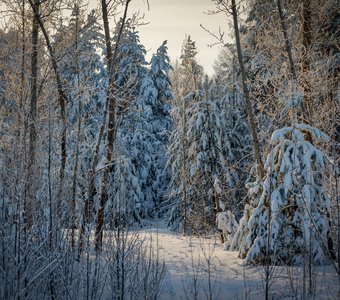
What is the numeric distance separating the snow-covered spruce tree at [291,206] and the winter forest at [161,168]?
3 cm

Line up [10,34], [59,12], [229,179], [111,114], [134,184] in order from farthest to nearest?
[134,184], [229,179], [10,34], [59,12], [111,114]

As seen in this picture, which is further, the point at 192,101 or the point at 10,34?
the point at 192,101

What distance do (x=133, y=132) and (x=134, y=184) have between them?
11.4ft

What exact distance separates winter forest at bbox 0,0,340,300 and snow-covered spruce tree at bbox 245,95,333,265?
0.10ft

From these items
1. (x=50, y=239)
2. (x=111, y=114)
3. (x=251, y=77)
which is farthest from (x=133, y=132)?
(x=50, y=239)

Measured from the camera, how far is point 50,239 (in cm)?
448

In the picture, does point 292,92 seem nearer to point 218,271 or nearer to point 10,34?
point 218,271

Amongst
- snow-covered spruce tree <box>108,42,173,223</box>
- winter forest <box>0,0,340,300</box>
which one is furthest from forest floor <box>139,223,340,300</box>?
snow-covered spruce tree <box>108,42,173,223</box>

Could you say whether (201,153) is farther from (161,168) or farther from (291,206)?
(161,168)

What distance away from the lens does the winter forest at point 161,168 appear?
445 centimetres

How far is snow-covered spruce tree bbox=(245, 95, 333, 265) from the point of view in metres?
6.83

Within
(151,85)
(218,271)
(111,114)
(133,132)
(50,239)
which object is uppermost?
(151,85)

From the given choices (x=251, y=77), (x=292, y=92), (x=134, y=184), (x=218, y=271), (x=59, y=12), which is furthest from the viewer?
(x=134, y=184)

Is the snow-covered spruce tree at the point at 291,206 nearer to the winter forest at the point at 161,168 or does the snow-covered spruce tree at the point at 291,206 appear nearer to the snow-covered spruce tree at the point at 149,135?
the winter forest at the point at 161,168
